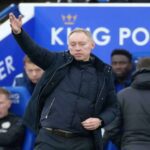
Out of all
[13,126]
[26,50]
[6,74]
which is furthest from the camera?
[6,74]

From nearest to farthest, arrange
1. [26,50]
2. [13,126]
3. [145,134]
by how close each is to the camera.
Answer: [26,50], [145,134], [13,126]

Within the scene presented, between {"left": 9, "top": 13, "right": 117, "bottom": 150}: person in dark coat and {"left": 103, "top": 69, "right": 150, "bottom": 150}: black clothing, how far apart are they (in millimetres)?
446

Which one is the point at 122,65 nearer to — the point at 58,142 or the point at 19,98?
the point at 19,98

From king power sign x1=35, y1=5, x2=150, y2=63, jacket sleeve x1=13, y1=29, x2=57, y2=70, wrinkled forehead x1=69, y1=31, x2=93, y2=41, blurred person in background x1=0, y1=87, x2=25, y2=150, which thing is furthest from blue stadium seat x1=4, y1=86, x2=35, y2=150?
wrinkled forehead x1=69, y1=31, x2=93, y2=41

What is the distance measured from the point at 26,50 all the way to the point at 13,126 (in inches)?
69.8

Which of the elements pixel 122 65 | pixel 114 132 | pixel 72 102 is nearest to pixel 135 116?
pixel 114 132

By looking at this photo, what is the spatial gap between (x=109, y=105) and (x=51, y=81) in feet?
1.73

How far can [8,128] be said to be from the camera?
607 centimetres

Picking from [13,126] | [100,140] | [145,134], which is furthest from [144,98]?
[13,126]

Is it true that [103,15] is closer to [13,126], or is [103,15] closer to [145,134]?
[13,126]

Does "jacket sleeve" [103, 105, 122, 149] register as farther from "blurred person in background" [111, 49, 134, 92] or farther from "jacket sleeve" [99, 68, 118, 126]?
"blurred person in background" [111, 49, 134, 92]

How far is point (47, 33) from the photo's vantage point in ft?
25.9

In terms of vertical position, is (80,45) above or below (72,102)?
above

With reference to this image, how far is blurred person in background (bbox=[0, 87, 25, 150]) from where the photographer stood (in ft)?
19.6
